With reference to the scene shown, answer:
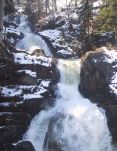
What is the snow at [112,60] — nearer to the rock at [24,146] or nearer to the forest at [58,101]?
the forest at [58,101]

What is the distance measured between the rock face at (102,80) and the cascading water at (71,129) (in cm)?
60

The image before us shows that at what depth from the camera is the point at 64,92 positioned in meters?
29.3

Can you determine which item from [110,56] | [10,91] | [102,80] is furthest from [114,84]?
[10,91]

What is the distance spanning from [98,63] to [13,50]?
9.25m

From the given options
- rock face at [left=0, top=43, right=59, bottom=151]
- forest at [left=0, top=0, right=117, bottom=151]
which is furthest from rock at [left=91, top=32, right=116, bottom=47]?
rock face at [left=0, top=43, right=59, bottom=151]

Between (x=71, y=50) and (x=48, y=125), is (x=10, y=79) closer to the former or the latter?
(x=48, y=125)

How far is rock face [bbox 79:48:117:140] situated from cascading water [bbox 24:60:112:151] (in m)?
0.60

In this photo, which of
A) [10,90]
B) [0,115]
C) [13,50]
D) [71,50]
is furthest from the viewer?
[71,50]

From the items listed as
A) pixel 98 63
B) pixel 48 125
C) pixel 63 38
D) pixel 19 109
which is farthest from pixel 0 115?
pixel 63 38

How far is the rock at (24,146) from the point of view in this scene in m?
24.2

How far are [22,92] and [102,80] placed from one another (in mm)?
6036

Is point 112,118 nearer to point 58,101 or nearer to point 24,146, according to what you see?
point 58,101

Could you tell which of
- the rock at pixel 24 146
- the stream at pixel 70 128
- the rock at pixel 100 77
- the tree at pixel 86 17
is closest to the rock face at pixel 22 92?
the rock at pixel 24 146

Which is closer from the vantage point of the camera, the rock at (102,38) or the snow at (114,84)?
the snow at (114,84)
